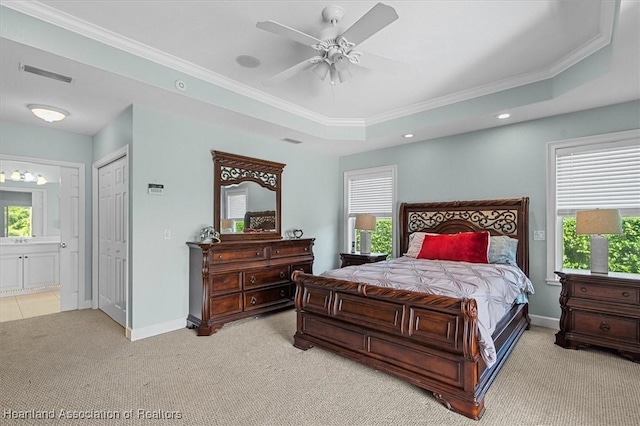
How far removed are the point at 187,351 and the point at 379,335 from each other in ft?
6.23

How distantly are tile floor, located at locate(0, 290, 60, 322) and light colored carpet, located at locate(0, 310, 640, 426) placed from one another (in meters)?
1.10

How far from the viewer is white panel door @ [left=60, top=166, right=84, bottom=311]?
455cm

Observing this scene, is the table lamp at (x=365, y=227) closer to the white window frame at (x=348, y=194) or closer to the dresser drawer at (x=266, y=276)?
the white window frame at (x=348, y=194)

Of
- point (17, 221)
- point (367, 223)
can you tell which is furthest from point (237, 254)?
point (17, 221)

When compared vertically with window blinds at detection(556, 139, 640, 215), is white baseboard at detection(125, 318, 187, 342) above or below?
below

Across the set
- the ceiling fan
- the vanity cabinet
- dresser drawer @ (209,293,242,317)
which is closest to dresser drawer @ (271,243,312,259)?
dresser drawer @ (209,293,242,317)

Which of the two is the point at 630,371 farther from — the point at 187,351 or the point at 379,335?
the point at 187,351

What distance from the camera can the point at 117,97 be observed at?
3.27 m

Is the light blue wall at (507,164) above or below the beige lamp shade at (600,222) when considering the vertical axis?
above

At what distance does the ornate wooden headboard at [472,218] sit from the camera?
155 inches

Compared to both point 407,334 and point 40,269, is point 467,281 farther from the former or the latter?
point 40,269

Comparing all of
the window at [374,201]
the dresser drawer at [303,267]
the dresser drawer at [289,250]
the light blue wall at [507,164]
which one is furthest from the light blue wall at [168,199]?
the light blue wall at [507,164]

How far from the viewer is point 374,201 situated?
5531mm

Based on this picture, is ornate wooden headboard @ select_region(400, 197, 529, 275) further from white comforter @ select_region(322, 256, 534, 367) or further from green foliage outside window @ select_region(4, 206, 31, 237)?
green foliage outside window @ select_region(4, 206, 31, 237)
